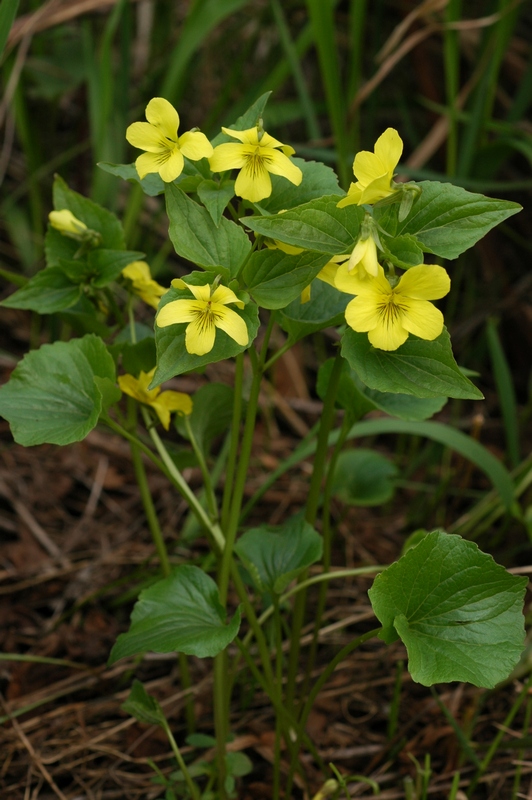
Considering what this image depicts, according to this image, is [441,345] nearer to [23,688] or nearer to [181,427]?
[181,427]

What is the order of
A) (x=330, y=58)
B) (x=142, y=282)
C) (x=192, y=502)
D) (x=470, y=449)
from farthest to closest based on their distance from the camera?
(x=330, y=58), (x=470, y=449), (x=142, y=282), (x=192, y=502)

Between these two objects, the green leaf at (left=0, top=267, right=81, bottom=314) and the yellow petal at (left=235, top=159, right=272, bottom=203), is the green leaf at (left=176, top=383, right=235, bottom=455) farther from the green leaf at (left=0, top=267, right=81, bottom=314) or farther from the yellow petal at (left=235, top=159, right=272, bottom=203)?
the yellow petal at (left=235, top=159, right=272, bottom=203)

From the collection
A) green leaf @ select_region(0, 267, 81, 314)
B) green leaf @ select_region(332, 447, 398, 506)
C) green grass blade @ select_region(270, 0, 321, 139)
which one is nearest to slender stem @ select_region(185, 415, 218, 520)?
green leaf @ select_region(0, 267, 81, 314)

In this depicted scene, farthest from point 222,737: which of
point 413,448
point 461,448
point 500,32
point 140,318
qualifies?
point 500,32

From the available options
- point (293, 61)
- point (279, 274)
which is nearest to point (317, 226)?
point (279, 274)

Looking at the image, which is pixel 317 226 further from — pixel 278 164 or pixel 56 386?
pixel 56 386

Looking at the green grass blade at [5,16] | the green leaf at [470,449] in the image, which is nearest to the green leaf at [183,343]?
the green grass blade at [5,16]
